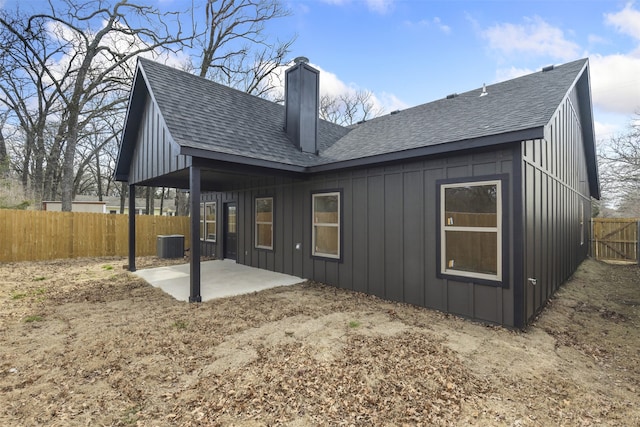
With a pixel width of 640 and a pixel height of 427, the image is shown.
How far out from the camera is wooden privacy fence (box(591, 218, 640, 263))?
1149 centimetres

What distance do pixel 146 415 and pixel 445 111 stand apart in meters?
7.22

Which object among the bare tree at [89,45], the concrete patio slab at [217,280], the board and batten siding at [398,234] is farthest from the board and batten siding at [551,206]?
the bare tree at [89,45]

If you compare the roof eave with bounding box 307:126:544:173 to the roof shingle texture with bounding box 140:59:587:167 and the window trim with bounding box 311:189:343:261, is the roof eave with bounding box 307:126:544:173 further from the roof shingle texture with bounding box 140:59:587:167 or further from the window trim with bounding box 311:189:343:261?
the window trim with bounding box 311:189:343:261

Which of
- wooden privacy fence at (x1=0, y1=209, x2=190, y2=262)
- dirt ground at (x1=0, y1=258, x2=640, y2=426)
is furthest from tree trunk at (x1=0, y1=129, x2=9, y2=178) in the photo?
dirt ground at (x1=0, y1=258, x2=640, y2=426)

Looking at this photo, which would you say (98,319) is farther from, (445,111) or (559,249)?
(559,249)

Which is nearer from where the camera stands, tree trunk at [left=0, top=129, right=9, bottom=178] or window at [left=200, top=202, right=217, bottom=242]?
window at [left=200, top=202, right=217, bottom=242]


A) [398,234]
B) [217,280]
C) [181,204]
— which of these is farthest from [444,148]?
[181,204]

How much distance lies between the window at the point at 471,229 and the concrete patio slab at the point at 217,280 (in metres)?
3.29

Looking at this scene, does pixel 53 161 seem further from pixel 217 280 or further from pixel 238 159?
pixel 238 159

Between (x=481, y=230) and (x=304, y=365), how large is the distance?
2.97 metres

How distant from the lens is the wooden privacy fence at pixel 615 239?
11492 mm

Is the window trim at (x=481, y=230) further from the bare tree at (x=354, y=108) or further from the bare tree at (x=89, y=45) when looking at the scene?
the bare tree at (x=354, y=108)

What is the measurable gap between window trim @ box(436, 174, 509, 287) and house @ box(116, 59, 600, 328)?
2cm

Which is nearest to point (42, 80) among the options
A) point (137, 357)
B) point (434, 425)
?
point (137, 357)
